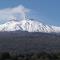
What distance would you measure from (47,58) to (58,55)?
220cm

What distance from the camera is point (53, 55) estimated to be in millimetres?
32812

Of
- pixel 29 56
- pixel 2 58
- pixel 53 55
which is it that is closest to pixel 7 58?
pixel 2 58

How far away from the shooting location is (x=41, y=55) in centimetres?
3192

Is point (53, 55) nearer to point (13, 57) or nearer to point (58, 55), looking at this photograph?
point (58, 55)

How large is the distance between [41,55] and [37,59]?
1669 mm

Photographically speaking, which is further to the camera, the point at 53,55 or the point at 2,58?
the point at 53,55

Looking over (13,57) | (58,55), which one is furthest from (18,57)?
(58,55)

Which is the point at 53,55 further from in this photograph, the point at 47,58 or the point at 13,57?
the point at 13,57

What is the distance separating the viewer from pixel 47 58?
31094 millimetres

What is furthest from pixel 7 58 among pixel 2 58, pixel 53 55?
pixel 53 55

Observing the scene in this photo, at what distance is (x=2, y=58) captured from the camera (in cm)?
3020

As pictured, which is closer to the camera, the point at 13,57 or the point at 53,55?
the point at 13,57

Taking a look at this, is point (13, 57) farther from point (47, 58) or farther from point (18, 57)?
point (47, 58)

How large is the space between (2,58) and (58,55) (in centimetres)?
650
